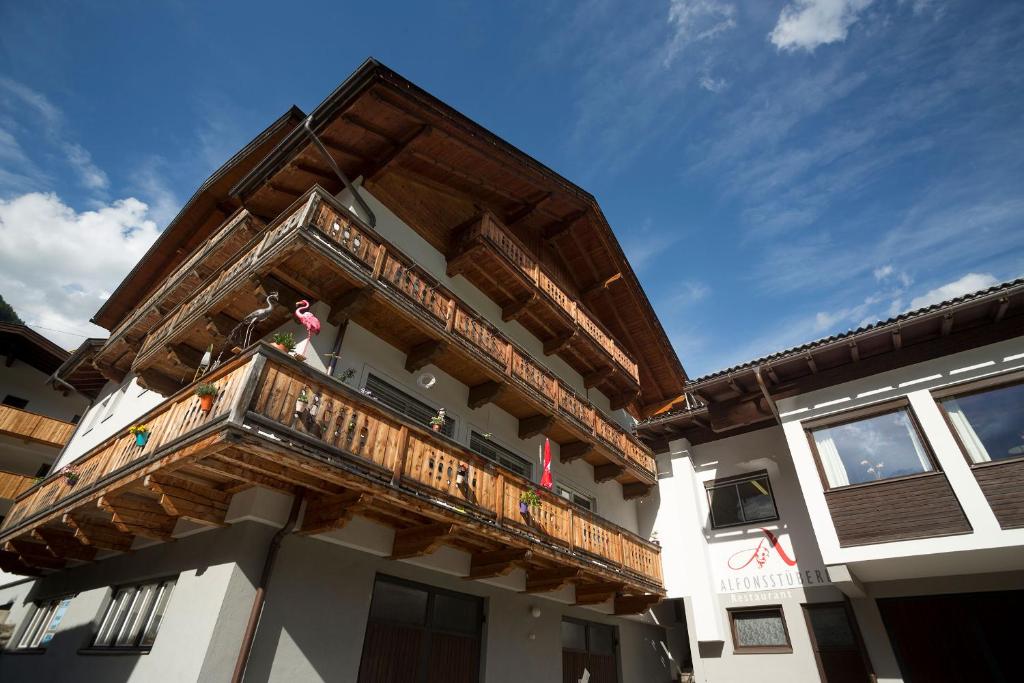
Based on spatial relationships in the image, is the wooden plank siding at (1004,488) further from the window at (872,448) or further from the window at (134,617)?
the window at (134,617)

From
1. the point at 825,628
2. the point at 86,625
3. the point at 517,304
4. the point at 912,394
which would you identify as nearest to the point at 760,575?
the point at 825,628

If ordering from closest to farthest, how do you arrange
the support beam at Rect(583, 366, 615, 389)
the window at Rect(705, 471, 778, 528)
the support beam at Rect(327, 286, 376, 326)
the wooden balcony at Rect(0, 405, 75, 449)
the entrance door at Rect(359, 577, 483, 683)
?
1. the entrance door at Rect(359, 577, 483, 683)
2. the support beam at Rect(327, 286, 376, 326)
3. the window at Rect(705, 471, 778, 528)
4. the support beam at Rect(583, 366, 615, 389)
5. the wooden balcony at Rect(0, 405, 75, 449)

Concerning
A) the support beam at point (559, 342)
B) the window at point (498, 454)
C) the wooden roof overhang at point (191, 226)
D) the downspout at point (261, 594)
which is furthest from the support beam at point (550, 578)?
the wooden roof overhang at point (191, 226)

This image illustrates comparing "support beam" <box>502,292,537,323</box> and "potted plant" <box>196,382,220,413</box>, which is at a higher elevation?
"support beam" <box>502,292,537,323</box>

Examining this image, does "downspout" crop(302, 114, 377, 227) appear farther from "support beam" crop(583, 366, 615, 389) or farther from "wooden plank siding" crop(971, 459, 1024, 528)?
"wooden plank siding" crop(971, 459, 1024, 528)

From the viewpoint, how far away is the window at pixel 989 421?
421 inches

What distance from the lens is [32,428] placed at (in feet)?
65.4

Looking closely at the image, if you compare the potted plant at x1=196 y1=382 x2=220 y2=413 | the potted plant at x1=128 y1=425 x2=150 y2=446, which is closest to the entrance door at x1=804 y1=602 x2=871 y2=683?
the potted plant at x1=196 y1=382 x2=220 y2=413

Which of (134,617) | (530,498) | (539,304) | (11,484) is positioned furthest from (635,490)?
(11,484)

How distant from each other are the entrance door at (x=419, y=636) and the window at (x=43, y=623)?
868 cm

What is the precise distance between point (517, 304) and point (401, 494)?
336 inches

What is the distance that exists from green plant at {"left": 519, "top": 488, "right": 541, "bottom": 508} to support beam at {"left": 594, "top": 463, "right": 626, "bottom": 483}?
6.38m

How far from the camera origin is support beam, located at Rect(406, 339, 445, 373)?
11.1m

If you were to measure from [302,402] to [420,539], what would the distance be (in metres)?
3.60
